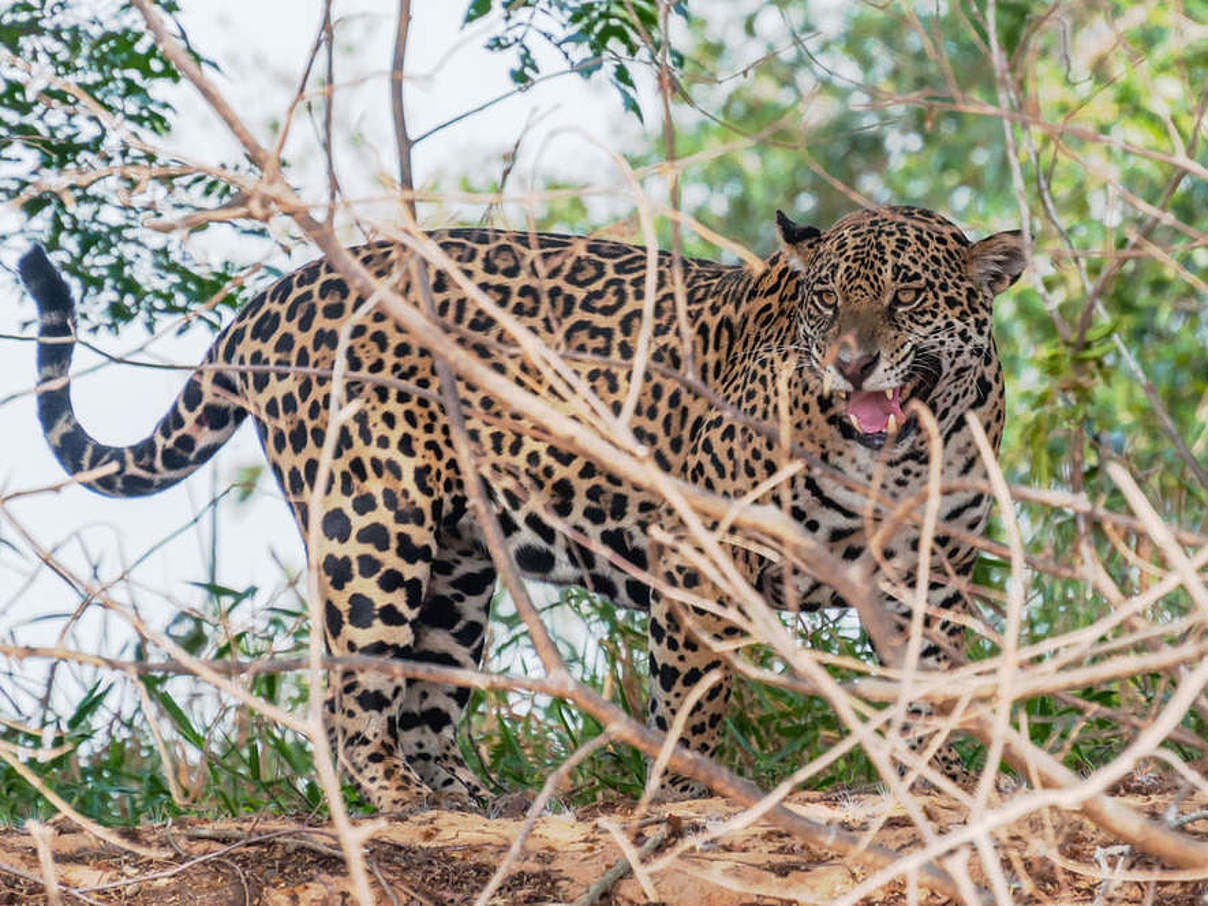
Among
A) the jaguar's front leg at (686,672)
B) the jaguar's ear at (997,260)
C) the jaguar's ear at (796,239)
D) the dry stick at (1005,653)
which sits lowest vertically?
the dry stick at (1005,653)

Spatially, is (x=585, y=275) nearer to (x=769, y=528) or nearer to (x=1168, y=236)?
(x=769, y=528)

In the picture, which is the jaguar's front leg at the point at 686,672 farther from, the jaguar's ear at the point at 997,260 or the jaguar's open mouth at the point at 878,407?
the jaguar's ear at the point at 997,260

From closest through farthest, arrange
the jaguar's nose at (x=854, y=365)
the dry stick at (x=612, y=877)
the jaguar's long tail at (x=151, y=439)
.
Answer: the dry stick at (x=612, y=877)
the jaguar's nose at (x=854, y=365)
the jaguar's long tail at (x=151, y=439)

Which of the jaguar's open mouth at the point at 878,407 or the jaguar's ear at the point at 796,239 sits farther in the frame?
the jaguar's ear at the point at 796,239

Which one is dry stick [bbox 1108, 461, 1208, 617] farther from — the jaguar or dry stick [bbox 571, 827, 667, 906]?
the jaguar

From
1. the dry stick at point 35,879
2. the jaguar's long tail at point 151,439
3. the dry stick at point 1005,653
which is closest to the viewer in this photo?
the dry stick at point 1005,653

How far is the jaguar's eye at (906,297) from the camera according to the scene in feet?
17.5

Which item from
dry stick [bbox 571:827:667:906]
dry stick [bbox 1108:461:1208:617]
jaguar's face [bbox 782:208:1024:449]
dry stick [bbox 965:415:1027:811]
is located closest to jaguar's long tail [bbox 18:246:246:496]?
jaguar's face [bbox 782:208:1024:449]

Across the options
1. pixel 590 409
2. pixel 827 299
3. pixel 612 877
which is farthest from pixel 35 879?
pixel 827 299

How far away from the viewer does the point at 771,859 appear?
173 inches

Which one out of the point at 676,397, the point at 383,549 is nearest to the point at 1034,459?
the point at 676,397

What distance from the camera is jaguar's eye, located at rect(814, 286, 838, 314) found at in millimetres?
5395

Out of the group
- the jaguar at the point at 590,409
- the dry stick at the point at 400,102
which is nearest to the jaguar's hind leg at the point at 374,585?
the jaguar at the point at 590,409

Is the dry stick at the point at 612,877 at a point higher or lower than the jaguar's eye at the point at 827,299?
lower
